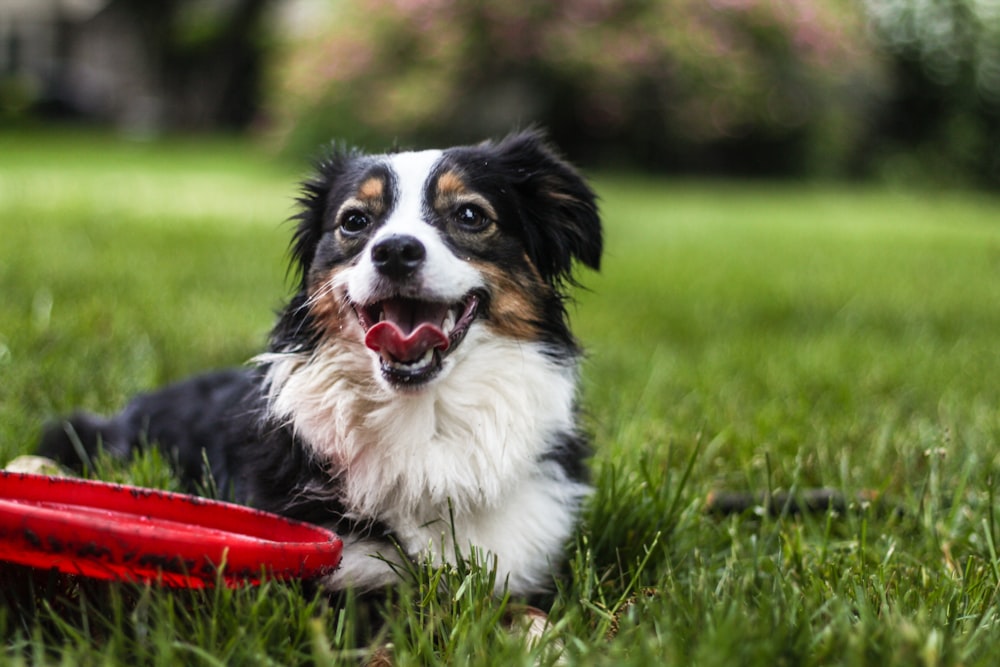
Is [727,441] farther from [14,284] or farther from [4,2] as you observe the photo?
[4,2]

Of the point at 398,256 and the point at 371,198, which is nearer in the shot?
the point at 398,256

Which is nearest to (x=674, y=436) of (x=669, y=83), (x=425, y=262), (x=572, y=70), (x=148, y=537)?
A: (x=425, y=262)

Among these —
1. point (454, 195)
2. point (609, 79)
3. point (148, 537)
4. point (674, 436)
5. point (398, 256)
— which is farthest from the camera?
point (609, 79)

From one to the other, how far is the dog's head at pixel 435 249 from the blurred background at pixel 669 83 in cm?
1123

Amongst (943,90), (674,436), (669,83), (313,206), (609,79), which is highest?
(943,90)

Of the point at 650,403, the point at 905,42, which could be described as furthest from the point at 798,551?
the point at 905,42

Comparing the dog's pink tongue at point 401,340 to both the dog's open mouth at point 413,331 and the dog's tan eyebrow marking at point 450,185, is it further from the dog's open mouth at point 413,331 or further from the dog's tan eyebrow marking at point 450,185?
the dog's tan eyebrow marking at point 450,185

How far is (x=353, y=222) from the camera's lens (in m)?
2.53

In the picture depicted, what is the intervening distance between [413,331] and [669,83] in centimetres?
1357

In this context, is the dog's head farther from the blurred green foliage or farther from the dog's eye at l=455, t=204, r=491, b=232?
the blurred green foliage

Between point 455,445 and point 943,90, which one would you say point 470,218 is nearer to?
point 455,445

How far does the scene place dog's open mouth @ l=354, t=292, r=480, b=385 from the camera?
89.4 inches

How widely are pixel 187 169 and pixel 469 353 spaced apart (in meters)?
15.1

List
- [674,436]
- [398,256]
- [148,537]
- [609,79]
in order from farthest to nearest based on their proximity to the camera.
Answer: [609,79] → [674,436] → [398,256] → [148,537]
